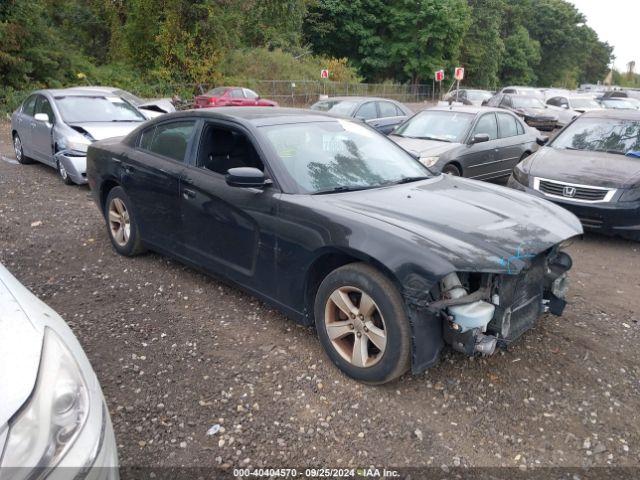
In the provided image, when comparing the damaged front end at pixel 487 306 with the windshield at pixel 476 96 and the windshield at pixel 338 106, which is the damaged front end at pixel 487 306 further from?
the windshield at pixel 476 96

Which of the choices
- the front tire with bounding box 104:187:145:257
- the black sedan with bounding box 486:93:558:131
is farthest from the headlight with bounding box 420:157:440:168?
the black sedan with bounding box 486:93:558:131

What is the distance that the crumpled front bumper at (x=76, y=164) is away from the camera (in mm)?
8156

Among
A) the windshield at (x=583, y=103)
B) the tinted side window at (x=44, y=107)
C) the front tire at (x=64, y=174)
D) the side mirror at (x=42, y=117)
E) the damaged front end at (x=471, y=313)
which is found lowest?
the front tire at (x=64, y=174)

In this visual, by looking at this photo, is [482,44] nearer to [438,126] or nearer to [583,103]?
[583,103]

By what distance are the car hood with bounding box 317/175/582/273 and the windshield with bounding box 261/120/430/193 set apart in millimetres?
186

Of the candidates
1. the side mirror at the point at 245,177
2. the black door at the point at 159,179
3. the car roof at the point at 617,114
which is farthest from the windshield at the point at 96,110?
the car roof at the point at 617,114

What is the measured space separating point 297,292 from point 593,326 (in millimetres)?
2374

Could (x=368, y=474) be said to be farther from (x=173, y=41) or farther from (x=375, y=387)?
(x=173, y=41)

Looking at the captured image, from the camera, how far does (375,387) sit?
3207 millimetres

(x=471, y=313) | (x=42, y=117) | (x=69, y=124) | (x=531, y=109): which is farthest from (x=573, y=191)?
(x=531, y=109)

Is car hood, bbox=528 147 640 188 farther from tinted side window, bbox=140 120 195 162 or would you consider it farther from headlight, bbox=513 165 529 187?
tinted side window, bbox=140 120 195 162

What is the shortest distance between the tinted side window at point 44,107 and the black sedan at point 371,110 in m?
5.82

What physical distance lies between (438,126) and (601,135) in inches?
100

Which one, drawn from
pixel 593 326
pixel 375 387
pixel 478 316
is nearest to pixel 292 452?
pixel 375 387
